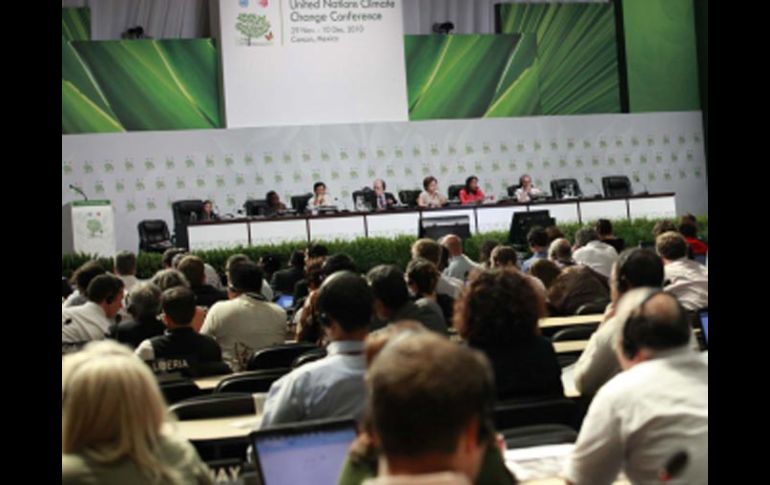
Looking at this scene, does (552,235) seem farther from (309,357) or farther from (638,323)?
(638,323)

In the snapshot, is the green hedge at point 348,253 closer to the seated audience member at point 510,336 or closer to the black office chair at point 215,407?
the black office chair at point 215,407

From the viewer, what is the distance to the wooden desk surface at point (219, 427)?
422cm

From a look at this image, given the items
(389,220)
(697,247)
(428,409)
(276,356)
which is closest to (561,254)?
(697,247)

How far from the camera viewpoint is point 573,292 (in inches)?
341

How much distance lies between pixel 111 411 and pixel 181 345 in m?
3.45

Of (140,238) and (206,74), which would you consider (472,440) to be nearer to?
(140,238)

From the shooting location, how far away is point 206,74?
1880 cm

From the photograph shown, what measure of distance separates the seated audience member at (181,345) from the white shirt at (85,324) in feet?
3.78

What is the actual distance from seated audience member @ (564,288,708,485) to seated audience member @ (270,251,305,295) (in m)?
8.36

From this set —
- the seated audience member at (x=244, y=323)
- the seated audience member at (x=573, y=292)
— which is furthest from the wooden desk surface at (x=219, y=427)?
the seated audience member at (x=573, y=292)

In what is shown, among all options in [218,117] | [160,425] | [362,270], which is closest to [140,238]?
[218,117]

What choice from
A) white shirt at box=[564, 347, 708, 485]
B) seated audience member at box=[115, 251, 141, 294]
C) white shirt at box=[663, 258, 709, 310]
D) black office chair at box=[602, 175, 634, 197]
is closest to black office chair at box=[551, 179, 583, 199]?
black office chair at box=[602, 175, 634, 197]

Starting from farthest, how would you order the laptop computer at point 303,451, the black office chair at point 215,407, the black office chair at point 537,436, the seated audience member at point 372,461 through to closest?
the black office chair at point 215,407, the black office chair at point 537,436, the laptop computer at point 303,451, the seated audience member at point 372,461

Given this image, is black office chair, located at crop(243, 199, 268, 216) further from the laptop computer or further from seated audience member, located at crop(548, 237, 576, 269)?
the laptop computer
